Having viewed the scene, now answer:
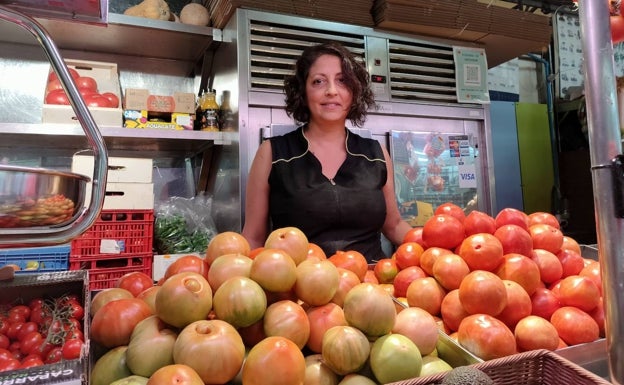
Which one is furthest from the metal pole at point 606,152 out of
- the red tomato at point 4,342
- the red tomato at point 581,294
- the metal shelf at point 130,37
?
the metal shelf at point 130,37

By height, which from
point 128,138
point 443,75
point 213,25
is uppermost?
point 213,25

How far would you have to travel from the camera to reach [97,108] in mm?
2400

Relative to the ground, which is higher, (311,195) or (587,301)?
(311,195)

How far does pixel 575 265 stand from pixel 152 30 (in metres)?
2.57

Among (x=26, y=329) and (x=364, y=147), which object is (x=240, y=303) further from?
(x=364, y=147)

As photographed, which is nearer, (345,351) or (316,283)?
(345,351)

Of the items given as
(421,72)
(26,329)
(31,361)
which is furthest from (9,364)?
(421,72)

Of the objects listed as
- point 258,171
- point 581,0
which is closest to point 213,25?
point 258,171

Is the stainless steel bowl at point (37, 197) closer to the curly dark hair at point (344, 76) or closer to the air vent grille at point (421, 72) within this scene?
the curly dark hair at point (344, 76)

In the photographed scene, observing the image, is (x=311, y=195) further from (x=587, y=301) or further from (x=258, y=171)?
(x=587, y=301)

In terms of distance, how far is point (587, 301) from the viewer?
0.93m

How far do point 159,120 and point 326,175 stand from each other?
1313 mm

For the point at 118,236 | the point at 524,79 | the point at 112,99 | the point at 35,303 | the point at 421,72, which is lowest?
the point at 35,303

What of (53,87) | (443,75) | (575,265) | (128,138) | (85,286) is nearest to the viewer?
(85,286)
